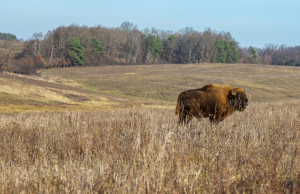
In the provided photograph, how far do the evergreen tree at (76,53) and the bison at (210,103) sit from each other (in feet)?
298

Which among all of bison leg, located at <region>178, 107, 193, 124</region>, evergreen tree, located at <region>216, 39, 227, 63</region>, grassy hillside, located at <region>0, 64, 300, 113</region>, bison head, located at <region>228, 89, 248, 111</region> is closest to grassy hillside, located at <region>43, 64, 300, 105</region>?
grassy hillside, located at <region>0, 64, 300, 113</region>

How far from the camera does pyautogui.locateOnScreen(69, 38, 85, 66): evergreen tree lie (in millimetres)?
98281

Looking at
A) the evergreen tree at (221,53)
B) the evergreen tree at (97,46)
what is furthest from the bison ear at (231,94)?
the evergreen tree at (221,53)

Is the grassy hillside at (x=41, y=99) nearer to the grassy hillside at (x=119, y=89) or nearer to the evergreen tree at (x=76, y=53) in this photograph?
the grassy hillside at (x=119, y=89)

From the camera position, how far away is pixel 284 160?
Result: 5359 mm

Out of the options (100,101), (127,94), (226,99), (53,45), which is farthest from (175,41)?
Result: (226,99)

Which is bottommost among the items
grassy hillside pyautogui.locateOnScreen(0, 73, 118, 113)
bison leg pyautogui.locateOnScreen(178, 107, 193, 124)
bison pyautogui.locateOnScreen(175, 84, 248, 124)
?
grassy hillside pyautogui.locateOnScreen(0, 73, 118, 113)

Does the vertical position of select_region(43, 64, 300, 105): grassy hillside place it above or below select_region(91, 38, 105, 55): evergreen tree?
below

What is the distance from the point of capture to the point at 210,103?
10.5 meters

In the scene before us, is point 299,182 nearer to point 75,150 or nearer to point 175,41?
point 75,150

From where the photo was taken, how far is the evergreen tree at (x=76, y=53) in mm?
98281

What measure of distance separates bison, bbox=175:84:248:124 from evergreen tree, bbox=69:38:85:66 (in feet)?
298

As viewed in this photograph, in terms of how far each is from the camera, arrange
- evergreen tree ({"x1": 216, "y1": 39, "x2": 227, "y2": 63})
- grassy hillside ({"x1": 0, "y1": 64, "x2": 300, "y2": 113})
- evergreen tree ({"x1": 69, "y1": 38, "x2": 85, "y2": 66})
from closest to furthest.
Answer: grassy hillside ({"x1": 0, "y1": 64, "x2": 300, "y2": 113}), evergreen tree ({"x1": 69, "y1": 38, "x2": 85, "y2": 66}), evergreen tree ({"x1": 216, "y1": 39, "x2": 227, "y2": 63})

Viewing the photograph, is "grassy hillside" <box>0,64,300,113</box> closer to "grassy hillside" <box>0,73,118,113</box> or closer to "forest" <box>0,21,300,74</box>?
"grassy hillside" <box>0,73,118,113</box>
